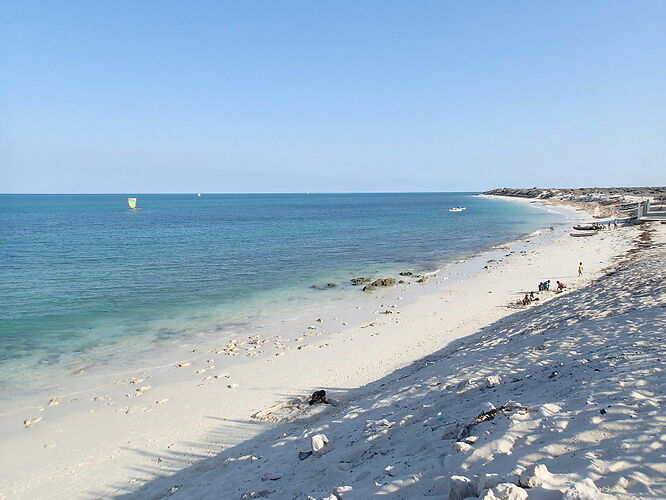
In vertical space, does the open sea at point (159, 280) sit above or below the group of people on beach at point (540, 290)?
below

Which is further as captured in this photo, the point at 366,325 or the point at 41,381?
the point at 366,325

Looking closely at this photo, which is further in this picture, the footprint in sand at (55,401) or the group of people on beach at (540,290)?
the group of people on beach at (540,290)

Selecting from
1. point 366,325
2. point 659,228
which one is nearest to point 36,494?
point 366,325

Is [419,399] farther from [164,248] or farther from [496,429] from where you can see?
[164,248]

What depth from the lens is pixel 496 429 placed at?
5.99m

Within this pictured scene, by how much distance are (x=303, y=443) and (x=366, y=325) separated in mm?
12219

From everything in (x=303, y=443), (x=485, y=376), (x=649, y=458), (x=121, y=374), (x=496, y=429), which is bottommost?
(x=121, y=374)

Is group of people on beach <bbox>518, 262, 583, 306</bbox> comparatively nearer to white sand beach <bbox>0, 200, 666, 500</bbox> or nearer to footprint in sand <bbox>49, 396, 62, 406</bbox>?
white sand beach <bbox>0, 200, 666, 500</bbox>

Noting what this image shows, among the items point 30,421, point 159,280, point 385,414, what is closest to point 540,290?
point 385,414

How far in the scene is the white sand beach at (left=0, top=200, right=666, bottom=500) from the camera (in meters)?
5.12

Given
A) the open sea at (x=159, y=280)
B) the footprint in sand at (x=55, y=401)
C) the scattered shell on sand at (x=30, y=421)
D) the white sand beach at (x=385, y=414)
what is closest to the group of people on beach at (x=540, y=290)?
the white sand beach at (x=385, y=414)

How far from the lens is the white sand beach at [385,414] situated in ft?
16.8

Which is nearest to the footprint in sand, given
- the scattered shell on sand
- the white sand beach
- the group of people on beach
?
the white sand beach

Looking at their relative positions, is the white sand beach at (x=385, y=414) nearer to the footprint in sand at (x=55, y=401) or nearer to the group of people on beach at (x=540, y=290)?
the footprint in sand at (x=55, y=401)
